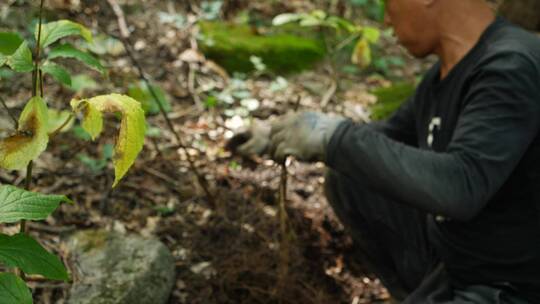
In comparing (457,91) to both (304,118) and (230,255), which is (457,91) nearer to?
(304,118)

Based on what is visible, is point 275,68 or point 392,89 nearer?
point 392,89

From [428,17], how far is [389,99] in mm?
1731

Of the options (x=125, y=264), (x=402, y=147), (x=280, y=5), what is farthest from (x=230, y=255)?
(x=280, y=5)

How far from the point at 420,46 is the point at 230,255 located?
1257 mm

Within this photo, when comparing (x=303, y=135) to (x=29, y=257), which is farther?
(x=303, y=135)

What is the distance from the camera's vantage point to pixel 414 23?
7.42 feet

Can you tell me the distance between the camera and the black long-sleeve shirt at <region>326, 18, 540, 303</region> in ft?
6.07

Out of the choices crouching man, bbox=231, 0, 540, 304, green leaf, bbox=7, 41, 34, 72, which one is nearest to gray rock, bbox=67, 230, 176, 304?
crouching man, bbox=231, 0, 540, 304

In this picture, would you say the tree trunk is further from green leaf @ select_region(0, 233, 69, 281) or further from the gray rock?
green leaf @ select_region(0, 233, 69, 281)

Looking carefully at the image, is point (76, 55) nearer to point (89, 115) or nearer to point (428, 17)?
point (89, 115)

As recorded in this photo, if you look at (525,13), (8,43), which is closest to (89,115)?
(8,43)

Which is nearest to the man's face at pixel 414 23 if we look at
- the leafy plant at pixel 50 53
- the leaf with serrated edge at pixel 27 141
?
the leafy plant at pixel 50 53

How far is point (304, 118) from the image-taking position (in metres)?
2.15

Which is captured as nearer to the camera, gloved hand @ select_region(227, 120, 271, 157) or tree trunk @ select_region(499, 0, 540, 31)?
gloved hand @ select_region(227, 120, 271, 157)
